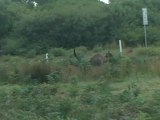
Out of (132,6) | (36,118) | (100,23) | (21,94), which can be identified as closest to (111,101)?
(36,118)

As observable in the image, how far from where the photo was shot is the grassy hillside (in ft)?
27.3

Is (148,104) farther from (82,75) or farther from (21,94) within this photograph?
(82,75)

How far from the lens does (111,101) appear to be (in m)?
9.05

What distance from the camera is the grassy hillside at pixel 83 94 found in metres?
8.33

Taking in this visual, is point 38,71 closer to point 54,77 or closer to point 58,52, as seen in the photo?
point 54,77

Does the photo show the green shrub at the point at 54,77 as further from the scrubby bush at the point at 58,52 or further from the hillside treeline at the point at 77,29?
the hillside treeline at the point at 77,29

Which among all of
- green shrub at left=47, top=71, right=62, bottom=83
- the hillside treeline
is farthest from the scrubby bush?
green shrub at left=47, top=71, right=62, bottom=83

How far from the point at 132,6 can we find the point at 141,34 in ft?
18.5

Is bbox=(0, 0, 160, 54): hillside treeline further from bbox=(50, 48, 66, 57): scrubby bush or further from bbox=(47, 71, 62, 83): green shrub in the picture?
bbox=(47, 71, 62, 83): green shrub

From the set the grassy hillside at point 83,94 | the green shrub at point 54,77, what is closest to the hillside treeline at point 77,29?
the grassy hillside at point 83,94

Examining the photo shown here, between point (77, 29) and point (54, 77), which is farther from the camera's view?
point (77, 29)

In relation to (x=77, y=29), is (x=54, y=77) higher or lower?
lower

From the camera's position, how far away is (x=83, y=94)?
9.97m

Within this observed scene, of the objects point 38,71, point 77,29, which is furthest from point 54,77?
point 77,29
